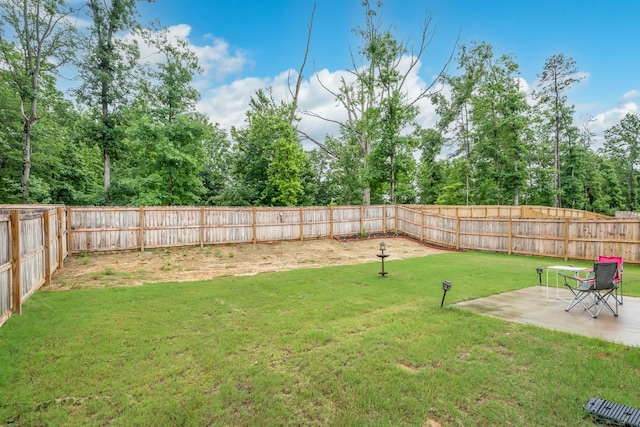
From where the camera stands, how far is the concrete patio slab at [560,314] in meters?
4.28

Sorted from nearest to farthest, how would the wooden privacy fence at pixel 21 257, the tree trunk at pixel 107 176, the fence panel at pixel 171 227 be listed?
the wooden privacy fence at pixel 21 257, the fence panel at pixel 171 227, the tree trunk at pixel 107 176

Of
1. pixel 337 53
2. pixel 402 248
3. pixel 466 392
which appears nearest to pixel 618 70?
pixel 402 248

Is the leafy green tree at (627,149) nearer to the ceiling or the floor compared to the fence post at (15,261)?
nearer to the ceiling

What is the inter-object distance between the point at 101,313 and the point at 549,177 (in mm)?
37670

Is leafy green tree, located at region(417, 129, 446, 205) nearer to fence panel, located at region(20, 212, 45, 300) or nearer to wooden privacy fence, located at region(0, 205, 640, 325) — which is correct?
wooden privacy fence, located at region(0, 205, 640, 325)

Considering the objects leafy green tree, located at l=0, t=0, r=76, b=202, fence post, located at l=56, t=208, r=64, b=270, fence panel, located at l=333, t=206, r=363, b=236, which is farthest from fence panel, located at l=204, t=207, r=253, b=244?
leafy green tree, located at l=0, t=0, r=76, b=202

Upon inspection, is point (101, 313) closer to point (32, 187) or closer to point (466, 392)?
point (466, 392)

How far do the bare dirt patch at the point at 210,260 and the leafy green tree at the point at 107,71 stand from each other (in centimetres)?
991

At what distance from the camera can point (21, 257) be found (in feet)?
16.2

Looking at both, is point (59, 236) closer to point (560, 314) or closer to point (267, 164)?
point (560, 314)

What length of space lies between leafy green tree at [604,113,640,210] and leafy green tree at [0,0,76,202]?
52.5 m

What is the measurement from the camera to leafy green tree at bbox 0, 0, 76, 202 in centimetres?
1559

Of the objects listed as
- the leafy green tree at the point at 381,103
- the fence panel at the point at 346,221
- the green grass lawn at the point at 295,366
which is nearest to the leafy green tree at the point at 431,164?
the leafy green tree at the point at 381,103

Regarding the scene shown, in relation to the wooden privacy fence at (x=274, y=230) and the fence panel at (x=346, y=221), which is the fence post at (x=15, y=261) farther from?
the fence panel at (x=346, y=221)
